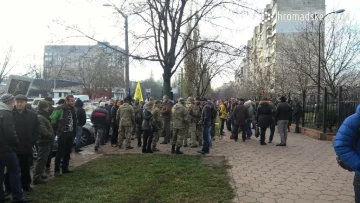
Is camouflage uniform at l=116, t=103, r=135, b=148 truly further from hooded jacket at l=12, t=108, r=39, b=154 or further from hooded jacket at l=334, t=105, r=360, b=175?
hooded jacket at l=334, t=105, r=360, b=175

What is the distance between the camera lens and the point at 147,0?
40.1 feet

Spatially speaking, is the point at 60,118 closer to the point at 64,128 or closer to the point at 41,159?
the point at 64,128

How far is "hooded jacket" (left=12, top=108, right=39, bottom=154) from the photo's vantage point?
17.8ft

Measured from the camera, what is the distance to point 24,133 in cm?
546

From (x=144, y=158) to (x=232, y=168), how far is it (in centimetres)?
256

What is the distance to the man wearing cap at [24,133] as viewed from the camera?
5.42m

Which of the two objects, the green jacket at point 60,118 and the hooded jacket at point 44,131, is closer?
the hooded jacket at point 44,131

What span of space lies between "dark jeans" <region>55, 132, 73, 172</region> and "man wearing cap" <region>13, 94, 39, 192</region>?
4.08 ft

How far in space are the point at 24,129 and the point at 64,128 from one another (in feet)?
4.53

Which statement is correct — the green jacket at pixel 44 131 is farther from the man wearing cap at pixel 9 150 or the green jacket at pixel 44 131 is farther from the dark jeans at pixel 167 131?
the dark jeans at pixel 167 131

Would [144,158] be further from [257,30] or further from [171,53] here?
[257,30]

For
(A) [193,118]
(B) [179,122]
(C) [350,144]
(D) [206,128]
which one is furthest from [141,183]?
(A) [193,118]

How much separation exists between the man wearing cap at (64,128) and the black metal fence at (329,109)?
407 inches

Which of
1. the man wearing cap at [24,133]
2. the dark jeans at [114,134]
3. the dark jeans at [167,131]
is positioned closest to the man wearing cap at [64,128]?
the man wearing cap at [24,133]
